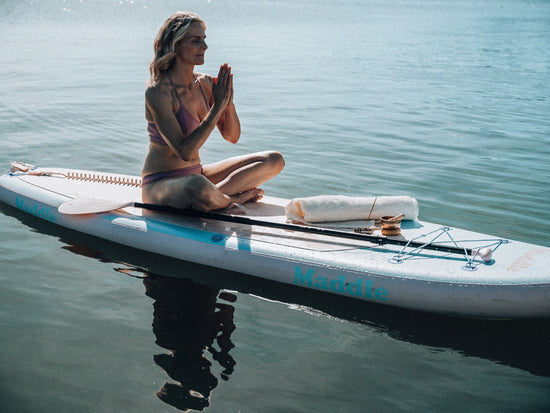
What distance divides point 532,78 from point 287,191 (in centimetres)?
1079

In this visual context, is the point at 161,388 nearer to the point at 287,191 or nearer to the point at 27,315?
the point at 27,315

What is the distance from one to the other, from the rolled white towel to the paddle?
6.0 inches

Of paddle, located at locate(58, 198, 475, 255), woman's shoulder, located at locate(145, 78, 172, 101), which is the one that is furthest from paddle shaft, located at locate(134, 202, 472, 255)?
woman's shoulder, located at locate(145, 78, 172, 101)

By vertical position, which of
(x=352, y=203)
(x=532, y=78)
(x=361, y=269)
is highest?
(x=532, y=78)

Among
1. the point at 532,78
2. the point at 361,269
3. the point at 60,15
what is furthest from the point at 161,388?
the point at 60,15

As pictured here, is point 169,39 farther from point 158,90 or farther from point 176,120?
point 176,120

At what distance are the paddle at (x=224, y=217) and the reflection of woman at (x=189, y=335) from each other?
0.55 metres

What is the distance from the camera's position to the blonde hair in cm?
446

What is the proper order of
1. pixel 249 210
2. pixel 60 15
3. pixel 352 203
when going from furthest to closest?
pixel 60 15 < pixel 249 210 < pixel 352 203

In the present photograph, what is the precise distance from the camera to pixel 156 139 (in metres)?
4.80

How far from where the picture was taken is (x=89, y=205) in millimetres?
5141

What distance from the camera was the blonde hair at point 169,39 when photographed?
4.46m

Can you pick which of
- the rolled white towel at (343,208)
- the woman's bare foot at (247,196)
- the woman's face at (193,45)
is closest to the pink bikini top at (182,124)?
the woman's face at (193,45)

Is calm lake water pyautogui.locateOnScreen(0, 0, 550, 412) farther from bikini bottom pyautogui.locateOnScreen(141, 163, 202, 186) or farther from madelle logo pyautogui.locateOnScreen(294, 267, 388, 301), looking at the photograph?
bikini bottom pyautogui.locateOnScreen(141, 163, 202, 186)
